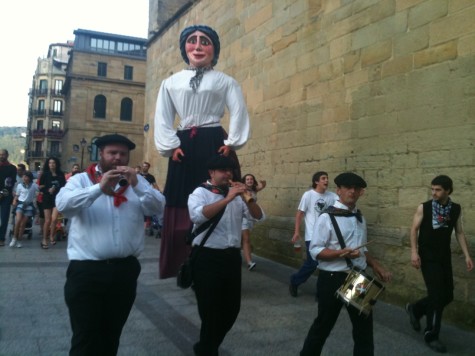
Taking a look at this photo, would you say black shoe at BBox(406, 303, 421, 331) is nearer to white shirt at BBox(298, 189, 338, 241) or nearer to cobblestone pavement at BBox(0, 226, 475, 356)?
cobblestone pavement at BBox(0, 226, 475, 356)

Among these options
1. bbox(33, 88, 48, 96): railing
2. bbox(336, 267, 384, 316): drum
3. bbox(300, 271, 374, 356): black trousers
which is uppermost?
bbox(33, 88, 48, 96): railing

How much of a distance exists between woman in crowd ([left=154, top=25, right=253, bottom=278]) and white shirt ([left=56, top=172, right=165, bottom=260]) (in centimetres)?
170

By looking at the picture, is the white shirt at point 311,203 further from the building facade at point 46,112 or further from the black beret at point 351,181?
the building facade at point 46,112

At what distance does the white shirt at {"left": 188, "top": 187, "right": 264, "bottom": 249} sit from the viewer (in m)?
3.68

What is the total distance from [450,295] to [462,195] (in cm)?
122

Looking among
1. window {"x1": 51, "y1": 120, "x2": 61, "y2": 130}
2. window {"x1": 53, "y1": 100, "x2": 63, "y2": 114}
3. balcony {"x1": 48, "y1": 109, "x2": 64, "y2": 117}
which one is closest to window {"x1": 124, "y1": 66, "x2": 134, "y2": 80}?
window {"x1": 51, "y1": 120, "x2": 61, "y2": 130}

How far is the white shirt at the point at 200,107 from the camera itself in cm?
490

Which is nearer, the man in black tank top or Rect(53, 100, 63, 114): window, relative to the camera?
the man in black tank top

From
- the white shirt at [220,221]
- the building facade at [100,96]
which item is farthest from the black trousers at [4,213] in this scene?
the building facade at [100,96]

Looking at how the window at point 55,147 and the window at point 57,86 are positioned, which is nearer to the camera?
the window at point 55,147

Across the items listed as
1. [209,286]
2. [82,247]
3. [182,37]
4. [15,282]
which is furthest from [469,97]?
[15,282]

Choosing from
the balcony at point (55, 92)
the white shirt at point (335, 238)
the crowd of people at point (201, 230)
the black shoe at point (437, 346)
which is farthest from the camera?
the balcony at point (55, 92)

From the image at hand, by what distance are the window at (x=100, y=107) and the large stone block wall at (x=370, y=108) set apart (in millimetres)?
41074

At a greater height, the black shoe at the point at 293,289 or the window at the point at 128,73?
→ the window at the point at 128,73
